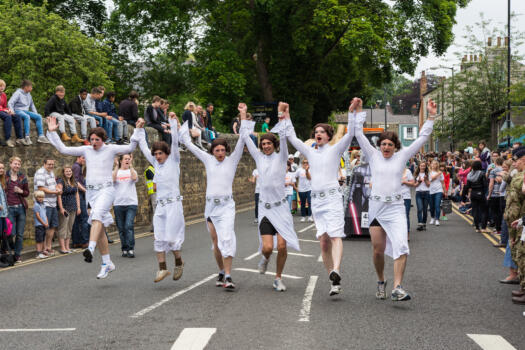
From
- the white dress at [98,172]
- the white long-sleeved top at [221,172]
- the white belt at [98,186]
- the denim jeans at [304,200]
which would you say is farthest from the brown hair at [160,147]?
the denim jeans at [304,200]

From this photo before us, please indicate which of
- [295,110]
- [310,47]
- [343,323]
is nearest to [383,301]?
[343,323]

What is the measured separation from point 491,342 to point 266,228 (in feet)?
11.2

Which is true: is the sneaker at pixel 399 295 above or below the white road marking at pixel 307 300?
above

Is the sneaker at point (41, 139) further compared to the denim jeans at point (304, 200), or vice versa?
the denim jeans at point (304, 200)

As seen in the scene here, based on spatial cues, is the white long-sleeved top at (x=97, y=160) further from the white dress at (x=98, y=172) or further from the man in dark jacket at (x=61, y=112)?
the man in dark jacket at (x=61, y=112)

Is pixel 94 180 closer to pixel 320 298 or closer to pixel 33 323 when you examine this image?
pixel 33 323

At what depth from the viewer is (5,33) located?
32938 mm

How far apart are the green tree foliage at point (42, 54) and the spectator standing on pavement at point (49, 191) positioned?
21.5m

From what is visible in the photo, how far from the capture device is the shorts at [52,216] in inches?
501

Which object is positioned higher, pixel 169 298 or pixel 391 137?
pixel 391 137

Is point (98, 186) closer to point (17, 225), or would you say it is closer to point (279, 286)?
point (279, 286)

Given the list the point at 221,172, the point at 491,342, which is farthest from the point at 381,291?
the point at 221,172

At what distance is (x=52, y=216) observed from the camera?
1279cm

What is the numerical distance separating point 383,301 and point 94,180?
4392 millimetres
